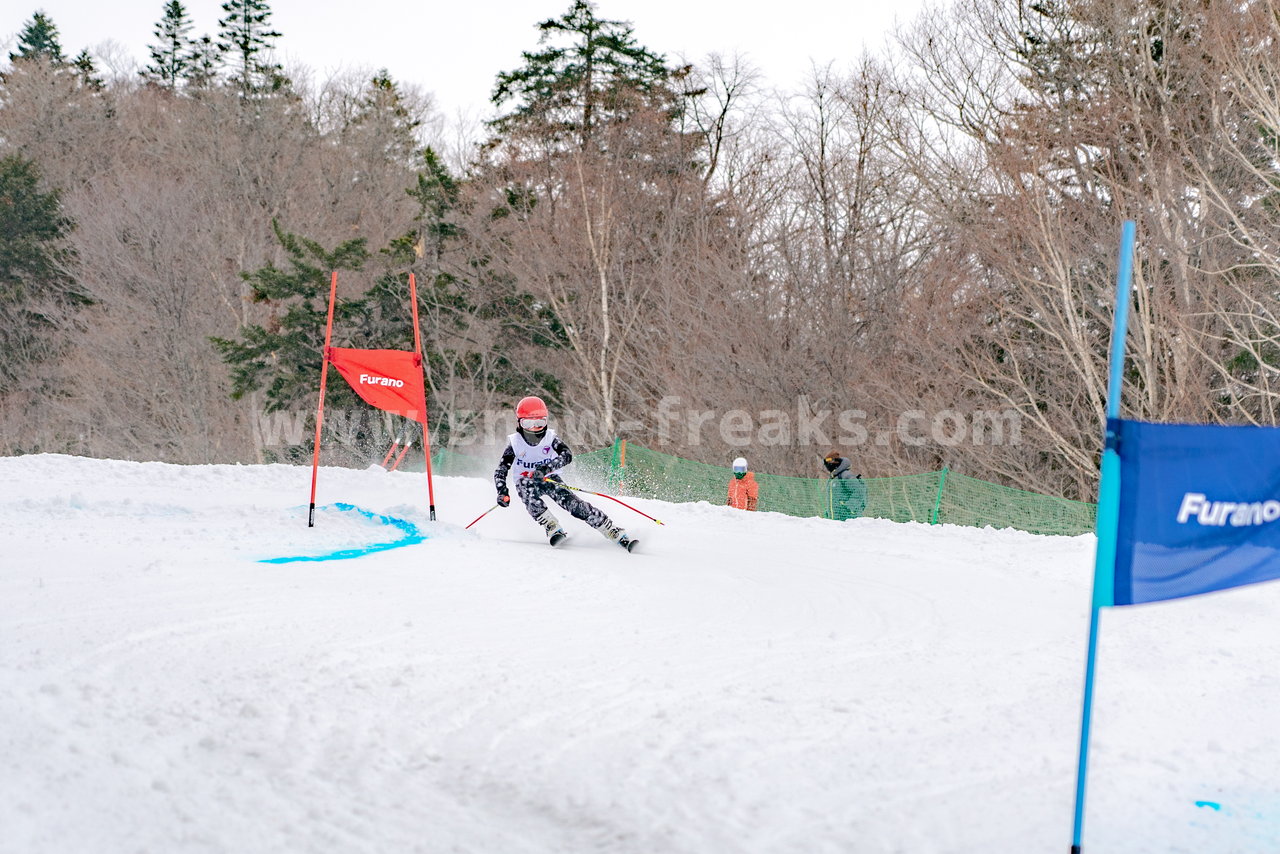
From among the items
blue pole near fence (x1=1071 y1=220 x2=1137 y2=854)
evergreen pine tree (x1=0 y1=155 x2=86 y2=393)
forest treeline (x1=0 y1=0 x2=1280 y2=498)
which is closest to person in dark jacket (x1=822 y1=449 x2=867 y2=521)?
forest treeline (x1=0 y1=0 x2=1280 y2=498)

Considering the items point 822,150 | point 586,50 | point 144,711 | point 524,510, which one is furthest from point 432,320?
point 144,711

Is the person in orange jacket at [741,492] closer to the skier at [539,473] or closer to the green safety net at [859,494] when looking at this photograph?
the green safety net at [859,494]

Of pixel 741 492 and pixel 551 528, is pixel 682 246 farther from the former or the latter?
pixel 551 528

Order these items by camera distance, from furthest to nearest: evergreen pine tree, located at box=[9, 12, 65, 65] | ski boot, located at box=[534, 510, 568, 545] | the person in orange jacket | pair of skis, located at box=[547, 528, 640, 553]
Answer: evergreen pine tree, located at box=[9, 12, 65, 65] → the person in orange jacket → ski boot, located at box=[534, 510, 568, 545] → pair of skis, located at box=[547, 528, 640, 553]

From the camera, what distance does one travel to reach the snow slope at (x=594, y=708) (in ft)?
11.4

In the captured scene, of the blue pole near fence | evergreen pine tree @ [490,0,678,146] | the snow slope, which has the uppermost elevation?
evergreen pine tree @ [490,0,678,146]

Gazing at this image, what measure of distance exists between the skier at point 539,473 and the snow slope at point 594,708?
1.76 metres

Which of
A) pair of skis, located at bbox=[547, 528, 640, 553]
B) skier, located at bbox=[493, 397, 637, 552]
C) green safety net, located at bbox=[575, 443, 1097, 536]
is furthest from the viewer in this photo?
green safety net, located at bbox=[575, 443, 1097, 536]

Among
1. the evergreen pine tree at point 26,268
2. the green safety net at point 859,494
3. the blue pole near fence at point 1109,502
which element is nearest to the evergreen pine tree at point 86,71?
the evergreen pine tree at point 26,268

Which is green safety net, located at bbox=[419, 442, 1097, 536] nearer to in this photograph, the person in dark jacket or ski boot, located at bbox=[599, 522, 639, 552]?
the person in dark jacket

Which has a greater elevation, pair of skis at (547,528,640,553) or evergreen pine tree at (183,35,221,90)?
evergreen pine tree at (183,35,221,90)

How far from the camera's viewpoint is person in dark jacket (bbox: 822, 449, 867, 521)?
15.8m

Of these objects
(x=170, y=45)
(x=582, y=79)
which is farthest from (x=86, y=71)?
(x=582, y=79)

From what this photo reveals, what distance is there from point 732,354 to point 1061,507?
11125 mm
